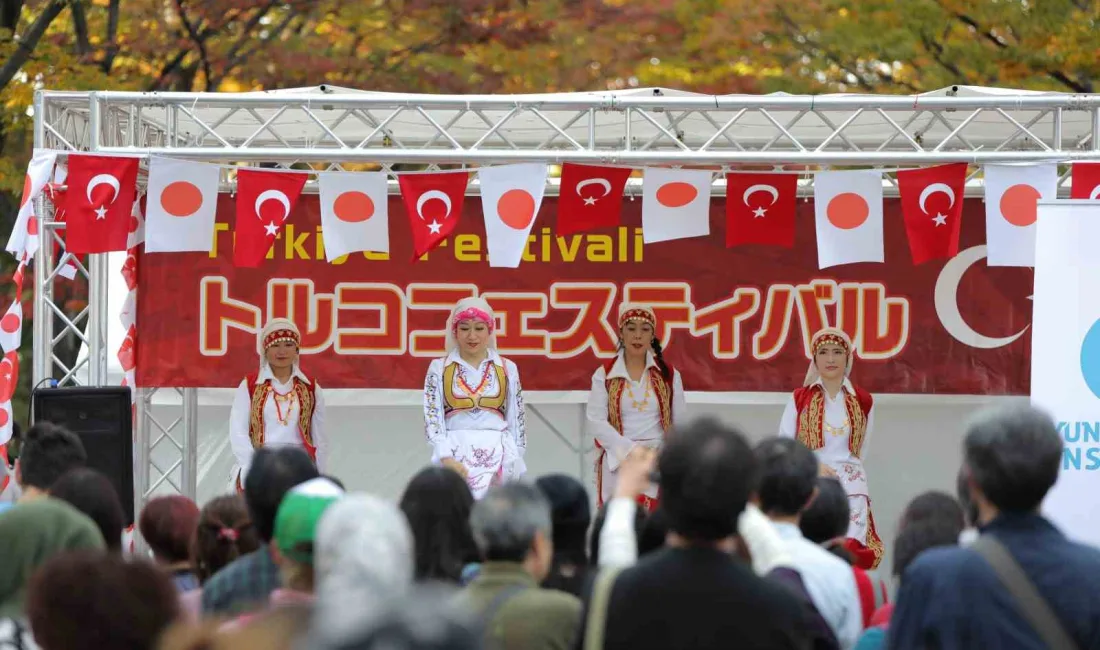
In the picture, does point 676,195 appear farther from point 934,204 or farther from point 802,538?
point 802,538

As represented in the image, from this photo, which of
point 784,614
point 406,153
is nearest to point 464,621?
point 784,614

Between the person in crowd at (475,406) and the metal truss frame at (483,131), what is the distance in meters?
0.84

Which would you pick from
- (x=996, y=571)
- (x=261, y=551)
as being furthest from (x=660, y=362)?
(x=996, y=571)

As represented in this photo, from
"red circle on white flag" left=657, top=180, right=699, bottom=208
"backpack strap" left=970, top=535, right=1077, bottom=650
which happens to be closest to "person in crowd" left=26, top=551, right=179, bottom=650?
"backpack strap" left=970, top=535, right=1077, bottom=650

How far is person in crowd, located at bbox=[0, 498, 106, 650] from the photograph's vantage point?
2.93m

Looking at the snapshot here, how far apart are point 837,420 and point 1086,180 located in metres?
1.74

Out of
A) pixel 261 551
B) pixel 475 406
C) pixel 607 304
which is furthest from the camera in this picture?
pixel 607 304

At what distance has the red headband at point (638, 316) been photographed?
25.0 ft

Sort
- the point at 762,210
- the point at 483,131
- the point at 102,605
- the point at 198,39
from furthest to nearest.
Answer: the point at 198,39 < the point at 483,131 < the point at 762,210 < the point at 102,605

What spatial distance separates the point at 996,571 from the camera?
241 centimetres

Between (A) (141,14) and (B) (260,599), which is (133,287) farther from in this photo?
(B) (260,599)

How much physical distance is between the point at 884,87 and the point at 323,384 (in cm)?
501

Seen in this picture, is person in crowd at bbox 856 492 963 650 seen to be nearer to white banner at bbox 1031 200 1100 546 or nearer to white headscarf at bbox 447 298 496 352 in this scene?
white banner at bbox 1031 200 1100 546

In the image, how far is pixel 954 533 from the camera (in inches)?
133
